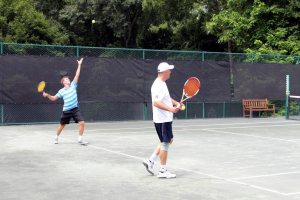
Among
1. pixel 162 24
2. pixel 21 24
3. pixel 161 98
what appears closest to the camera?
pixel 161 98

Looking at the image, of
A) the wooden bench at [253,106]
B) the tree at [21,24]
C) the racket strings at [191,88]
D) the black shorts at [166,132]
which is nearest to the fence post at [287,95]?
the wooden bench at [253,106]

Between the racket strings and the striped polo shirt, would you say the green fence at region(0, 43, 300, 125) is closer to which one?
the striped polo shirt

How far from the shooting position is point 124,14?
39.1 meters

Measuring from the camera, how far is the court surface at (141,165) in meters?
7.15

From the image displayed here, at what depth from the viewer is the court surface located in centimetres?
715

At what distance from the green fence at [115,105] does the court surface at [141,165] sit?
4.00ft

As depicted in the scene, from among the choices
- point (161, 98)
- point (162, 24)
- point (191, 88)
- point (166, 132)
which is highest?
point (162, 24)

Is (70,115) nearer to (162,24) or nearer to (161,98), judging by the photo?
(161,98)

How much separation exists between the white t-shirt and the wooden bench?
13461 mm

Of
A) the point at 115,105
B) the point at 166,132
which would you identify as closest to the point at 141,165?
the point at 166,132

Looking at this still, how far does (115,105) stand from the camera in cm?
1864

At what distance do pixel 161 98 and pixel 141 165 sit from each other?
1.88m

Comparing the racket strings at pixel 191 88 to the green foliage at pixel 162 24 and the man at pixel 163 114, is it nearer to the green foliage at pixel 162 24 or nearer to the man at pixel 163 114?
the man at pixel 163 114

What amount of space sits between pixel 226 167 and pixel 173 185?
189 centimetres
